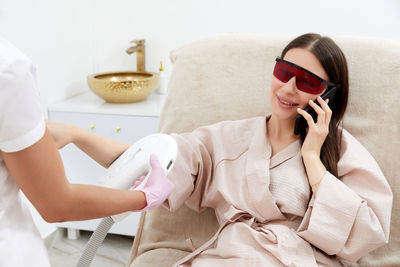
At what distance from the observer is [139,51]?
7.93 ft

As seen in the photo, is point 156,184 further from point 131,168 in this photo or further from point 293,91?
point 293,91

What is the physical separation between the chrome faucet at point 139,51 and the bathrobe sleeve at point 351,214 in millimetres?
1444

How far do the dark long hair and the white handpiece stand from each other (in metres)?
0.45

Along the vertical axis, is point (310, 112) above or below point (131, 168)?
above

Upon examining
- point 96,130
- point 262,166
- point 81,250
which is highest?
point 262,166

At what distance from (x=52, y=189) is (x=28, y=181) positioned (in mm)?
45

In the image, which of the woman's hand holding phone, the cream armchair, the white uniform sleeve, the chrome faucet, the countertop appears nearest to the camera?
the white uniform sleeve

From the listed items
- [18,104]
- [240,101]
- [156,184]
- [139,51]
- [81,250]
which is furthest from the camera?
→ [139,51]

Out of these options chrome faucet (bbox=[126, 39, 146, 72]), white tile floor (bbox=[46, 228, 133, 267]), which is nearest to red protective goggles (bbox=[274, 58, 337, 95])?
chrome faucet (bbox=[126, 39, 146, 72])

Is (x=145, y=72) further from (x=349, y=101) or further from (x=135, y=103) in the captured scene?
(x=349, y=101)

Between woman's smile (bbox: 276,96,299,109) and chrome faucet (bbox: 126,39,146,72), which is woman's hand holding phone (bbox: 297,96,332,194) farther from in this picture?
chrome faucet (bbox: 126,39,146,72)

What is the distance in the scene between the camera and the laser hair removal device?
117cm

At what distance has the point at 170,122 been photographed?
5.00 ft

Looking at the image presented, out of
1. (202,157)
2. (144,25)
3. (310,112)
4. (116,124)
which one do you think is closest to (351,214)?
(310,112)
